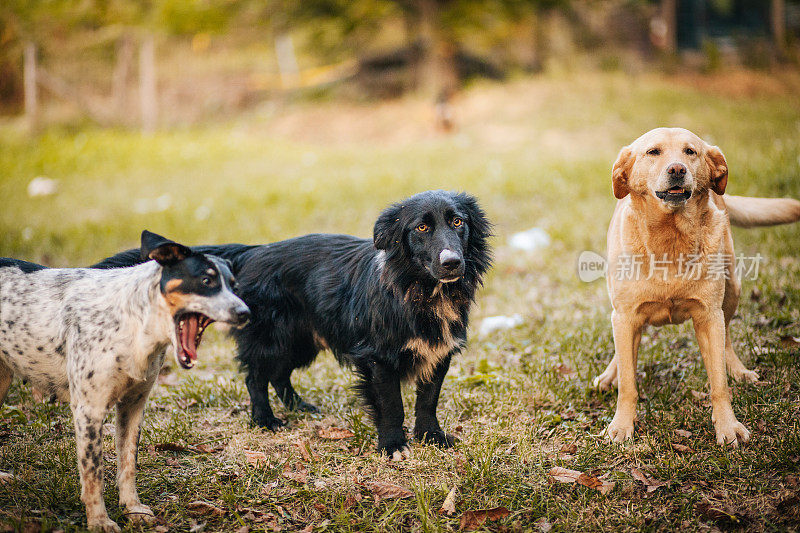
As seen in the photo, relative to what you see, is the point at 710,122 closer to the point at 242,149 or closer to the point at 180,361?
the point at 242,149

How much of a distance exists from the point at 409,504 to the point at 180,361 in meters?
1.38

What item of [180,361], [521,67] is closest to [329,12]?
[521,67]

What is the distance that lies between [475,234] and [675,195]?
1124 millimetres

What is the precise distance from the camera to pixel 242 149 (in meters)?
15.9

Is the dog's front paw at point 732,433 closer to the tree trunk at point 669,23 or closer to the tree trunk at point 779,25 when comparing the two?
the tree trunk at point 779,25

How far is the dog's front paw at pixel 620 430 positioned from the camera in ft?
12.5

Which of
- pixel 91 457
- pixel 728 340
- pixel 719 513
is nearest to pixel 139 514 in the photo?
pixel 91 457

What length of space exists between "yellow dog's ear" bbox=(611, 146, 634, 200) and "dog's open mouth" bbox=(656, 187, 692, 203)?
0.96 ft

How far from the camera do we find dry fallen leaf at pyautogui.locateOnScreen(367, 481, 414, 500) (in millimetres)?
3395

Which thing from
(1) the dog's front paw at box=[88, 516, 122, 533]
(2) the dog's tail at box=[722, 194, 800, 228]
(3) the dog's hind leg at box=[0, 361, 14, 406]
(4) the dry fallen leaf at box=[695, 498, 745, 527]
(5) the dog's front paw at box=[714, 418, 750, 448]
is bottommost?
(4) the dry fallen leaf at box=[695, 498, 745, 527]

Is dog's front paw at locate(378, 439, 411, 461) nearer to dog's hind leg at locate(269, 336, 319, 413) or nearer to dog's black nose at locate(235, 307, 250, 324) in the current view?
dog's hind leg at locate(269, 336, 319, 413)

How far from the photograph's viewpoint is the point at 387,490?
11.3ft

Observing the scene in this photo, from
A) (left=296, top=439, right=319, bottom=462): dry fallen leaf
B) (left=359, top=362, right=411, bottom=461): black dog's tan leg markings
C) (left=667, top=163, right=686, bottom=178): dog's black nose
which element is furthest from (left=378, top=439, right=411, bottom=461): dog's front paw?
(left=667, top=163, right=686, bottom=178): dog's black nose

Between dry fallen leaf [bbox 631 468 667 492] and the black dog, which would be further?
the black dog
